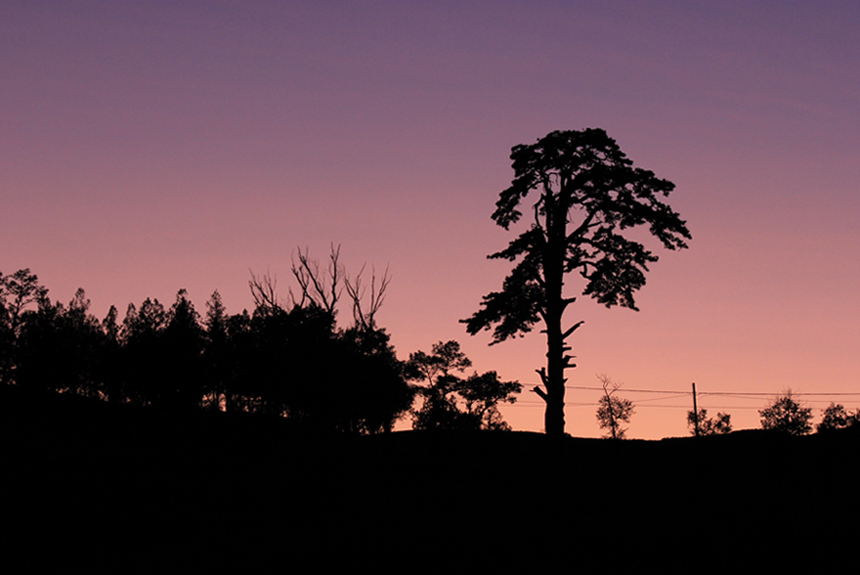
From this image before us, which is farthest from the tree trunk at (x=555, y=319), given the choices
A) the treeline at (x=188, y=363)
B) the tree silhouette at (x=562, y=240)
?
the treeline at (x=188, y=363)

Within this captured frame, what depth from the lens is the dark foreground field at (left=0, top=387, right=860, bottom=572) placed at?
2130cm

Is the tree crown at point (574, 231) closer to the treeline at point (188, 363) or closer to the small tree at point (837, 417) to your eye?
the treeline at point (188, 363)

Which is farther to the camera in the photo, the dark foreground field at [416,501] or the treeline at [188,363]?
the treeline at [188,363]

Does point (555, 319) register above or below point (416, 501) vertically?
above

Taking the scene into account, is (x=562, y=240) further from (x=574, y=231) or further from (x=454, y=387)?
(x=454, y=387)

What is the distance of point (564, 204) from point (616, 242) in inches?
118

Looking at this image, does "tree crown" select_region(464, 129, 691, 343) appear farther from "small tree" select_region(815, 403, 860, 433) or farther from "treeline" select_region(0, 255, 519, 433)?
"small tree" select_region(815, 403, 860, 433)

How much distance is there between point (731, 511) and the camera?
26.3 m

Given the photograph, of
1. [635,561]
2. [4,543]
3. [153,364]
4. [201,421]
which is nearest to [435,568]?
[635,561]

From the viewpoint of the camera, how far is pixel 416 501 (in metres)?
31.7

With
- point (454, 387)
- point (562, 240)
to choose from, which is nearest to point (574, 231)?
point (562, 240)

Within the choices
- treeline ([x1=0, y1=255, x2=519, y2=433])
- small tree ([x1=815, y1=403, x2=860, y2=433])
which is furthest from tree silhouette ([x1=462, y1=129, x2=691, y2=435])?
small tree ([x1=815, y1=403, x2=860, y2=433])

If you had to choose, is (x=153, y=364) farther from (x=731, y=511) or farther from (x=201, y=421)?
(x=731, y=511)

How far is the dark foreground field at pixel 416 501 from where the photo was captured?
21297 mm
